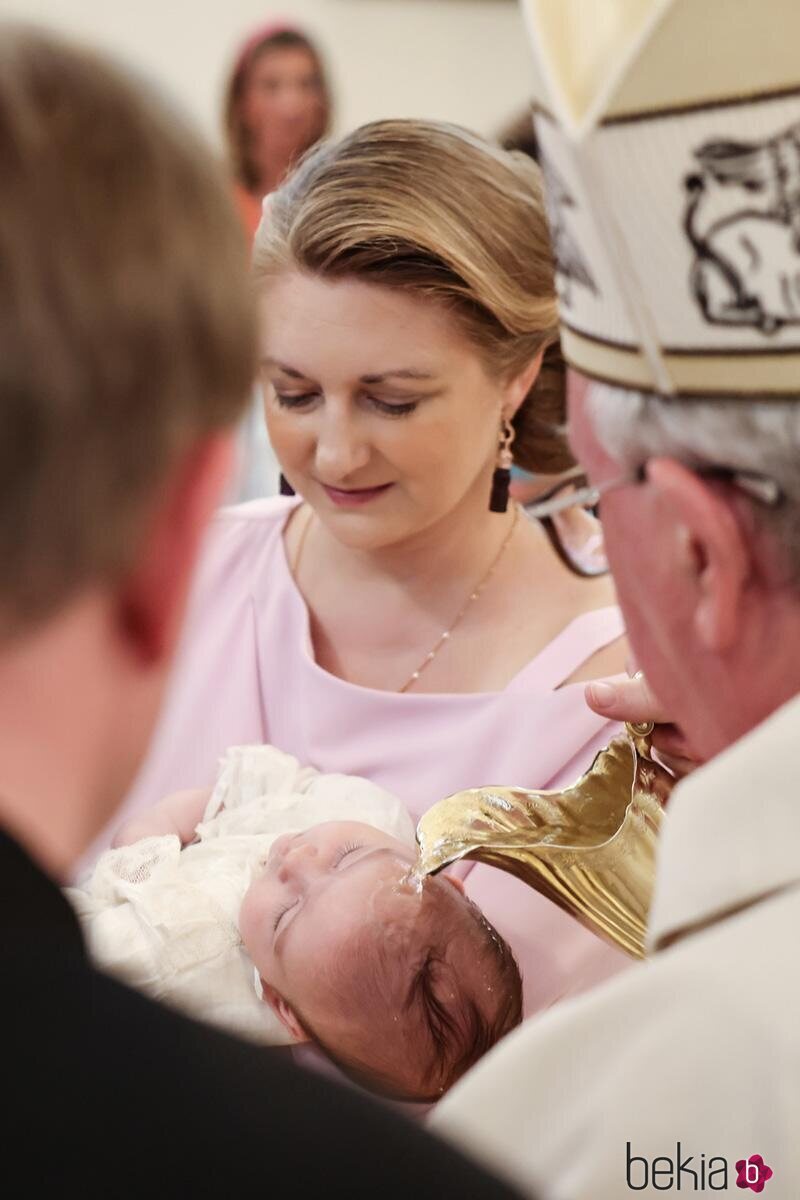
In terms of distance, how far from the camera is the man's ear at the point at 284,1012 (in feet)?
6.03

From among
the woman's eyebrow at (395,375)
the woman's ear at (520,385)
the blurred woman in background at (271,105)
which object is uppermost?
the blurred woman in background at (271,105)

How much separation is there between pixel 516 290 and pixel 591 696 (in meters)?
0.62

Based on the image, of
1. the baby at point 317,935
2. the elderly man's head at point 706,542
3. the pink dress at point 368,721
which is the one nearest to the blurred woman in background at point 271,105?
the pink dress at point 368,721

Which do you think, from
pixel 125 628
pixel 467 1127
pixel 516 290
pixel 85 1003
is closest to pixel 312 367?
pixel 516 290

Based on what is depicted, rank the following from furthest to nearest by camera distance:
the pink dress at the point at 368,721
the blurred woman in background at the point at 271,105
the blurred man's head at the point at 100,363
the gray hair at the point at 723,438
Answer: the blurred woman in background at the point at 271,105 → the pink dress at the point at 368,721 → the gray hair at the point at 723,438 → the blurred man's head at the point at 100,363

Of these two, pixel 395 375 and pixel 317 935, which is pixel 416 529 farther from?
pixel 317 935

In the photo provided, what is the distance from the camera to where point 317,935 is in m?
1.78

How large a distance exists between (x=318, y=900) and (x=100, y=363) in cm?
127

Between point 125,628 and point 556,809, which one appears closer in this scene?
point 125,628

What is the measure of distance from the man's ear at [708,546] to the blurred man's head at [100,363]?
46 cm

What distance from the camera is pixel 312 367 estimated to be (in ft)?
6.58

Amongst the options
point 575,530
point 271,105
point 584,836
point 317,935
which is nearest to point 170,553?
point 584,836

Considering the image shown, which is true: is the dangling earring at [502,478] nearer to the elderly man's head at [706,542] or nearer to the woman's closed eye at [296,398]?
the woman's closed eye at [296,398]

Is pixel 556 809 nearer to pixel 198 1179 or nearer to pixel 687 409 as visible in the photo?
pixel 687 409
